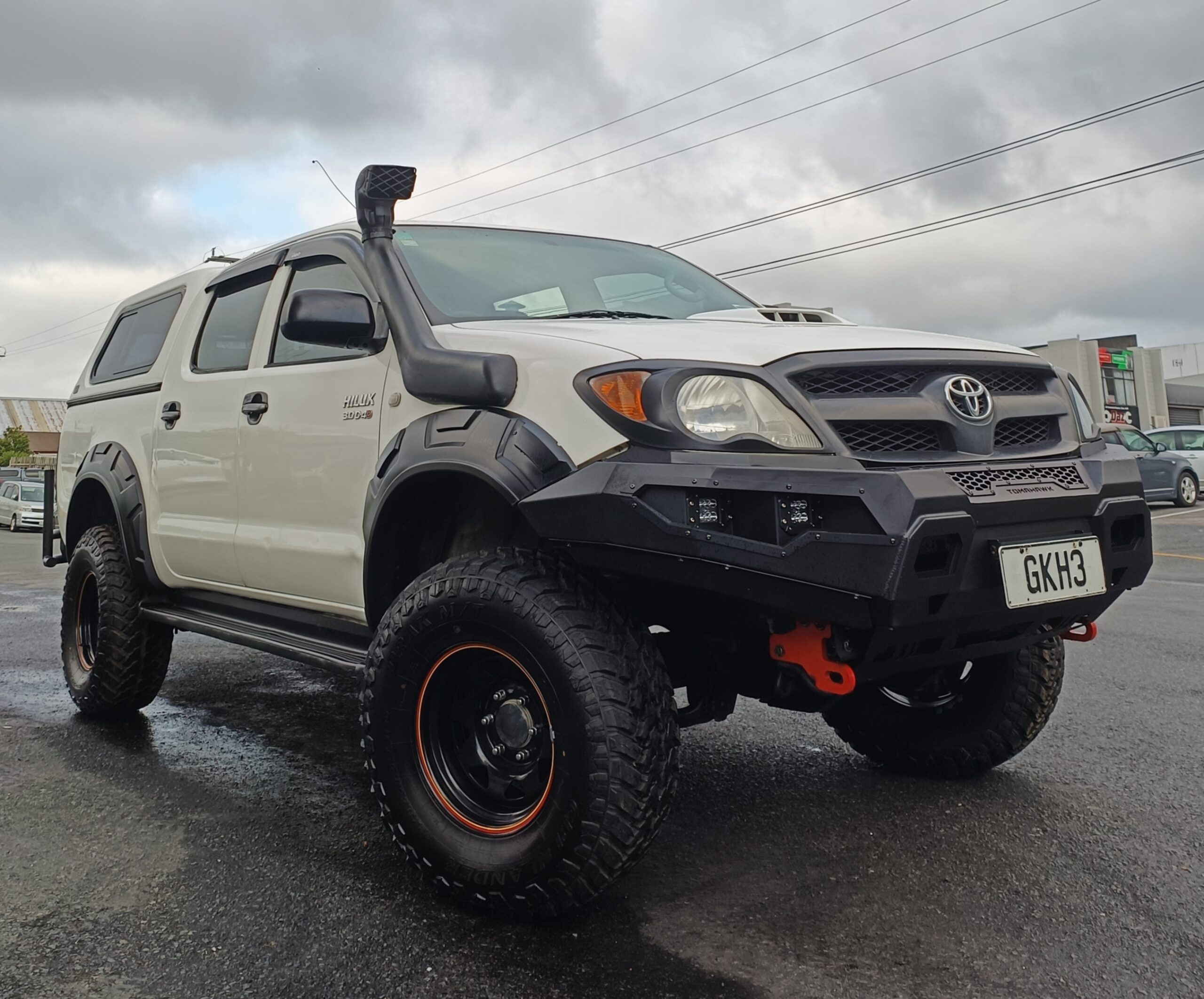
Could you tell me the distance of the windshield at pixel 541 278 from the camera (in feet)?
11.5

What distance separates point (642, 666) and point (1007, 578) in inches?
34.1

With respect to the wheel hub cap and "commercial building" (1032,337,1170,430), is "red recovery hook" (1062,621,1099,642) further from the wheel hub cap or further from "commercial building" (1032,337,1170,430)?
"commercial building" (1032,337,1170,430)

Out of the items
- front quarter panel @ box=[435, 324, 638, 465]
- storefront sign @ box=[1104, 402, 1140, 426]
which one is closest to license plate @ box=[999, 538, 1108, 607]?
front quarter panel @ box=[435, 324, 638, 465]

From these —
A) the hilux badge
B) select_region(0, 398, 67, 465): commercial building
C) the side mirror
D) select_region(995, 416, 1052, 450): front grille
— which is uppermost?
select_region(0, 398, 67, 465): commercial building

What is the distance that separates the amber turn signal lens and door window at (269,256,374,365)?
1.12 meters

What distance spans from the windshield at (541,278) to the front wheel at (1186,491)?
20.0m

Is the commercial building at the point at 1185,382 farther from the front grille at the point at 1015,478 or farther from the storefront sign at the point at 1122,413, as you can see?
the front grille at the point at 1015,478

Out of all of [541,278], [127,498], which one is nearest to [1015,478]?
[541,278]

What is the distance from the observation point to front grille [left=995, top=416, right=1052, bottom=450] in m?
2.87

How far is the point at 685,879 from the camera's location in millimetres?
3014

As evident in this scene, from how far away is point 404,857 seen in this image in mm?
2955

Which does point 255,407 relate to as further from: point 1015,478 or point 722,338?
point 1015,478

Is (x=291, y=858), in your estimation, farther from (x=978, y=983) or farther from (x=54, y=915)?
(x=978, y=983)

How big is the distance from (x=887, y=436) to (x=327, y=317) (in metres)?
1.63
